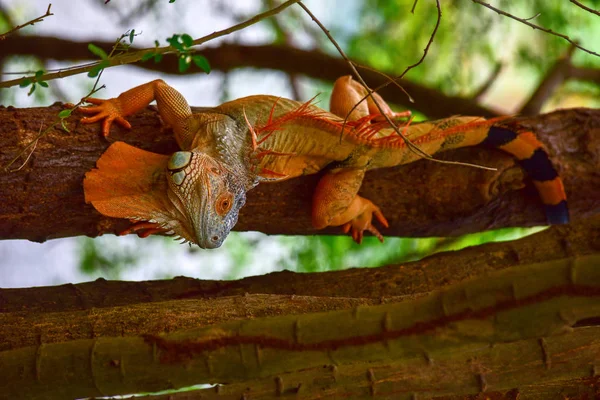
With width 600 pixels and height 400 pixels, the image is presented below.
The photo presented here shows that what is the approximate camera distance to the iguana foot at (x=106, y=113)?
10.2 ft

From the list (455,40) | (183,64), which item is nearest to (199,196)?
(183,64)

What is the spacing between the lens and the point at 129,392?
1971 mm

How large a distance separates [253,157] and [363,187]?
0.86 meters

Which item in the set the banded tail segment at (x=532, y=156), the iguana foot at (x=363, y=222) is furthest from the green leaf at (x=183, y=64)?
the banded tail segment at (x=532, y=156)

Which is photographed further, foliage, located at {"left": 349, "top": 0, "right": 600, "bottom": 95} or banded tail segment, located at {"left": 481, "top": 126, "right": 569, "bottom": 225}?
foliage, located at {"left": 349, "top": 0, "right": 600, "bottom": 95}

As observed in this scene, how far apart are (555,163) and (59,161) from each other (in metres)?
2.67

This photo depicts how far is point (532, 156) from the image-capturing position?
3.79m

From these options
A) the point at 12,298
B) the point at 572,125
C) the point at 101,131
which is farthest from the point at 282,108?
the point at 572,125

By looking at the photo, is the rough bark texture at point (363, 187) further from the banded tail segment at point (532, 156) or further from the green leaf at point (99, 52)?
the green leaf at point (99, 52)

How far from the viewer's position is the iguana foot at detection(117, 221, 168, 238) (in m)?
3.00

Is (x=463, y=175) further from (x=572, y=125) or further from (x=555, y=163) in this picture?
(x=572, y=125)

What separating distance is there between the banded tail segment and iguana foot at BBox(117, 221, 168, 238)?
1.90 metres

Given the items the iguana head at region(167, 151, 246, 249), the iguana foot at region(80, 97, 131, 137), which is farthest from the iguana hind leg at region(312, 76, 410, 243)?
the iguana foot at region(80, 97, 131, 137)

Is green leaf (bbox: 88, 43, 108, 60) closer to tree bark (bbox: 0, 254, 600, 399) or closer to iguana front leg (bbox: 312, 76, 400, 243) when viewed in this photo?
tree bark (bbox: 0, 254, 600, 399)
